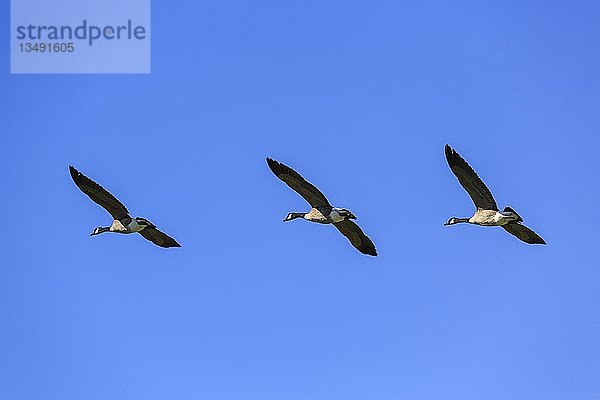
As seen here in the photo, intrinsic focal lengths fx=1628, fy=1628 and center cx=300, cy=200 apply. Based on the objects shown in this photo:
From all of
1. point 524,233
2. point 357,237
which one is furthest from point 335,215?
point 524,233

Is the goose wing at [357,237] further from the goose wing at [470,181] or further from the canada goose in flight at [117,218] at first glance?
the canada goose in flight at [117,218]

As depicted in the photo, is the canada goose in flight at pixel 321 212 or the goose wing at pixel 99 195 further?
the goose wing at pixel 99 195

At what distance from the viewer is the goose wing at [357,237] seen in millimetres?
54125

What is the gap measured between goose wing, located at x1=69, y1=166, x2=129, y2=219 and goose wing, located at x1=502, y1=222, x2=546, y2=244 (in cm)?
1261

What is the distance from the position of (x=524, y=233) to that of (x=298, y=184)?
761 centimetres

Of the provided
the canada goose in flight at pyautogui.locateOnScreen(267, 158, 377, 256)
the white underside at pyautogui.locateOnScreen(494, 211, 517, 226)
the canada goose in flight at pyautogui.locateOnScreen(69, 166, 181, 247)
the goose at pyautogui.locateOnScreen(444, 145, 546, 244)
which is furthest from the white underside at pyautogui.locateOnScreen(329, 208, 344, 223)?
the canada goose in flight at pyautogui.locateOnScreen(69, 166, 181, 247)

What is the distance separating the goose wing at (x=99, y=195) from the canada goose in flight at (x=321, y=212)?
5586 mm

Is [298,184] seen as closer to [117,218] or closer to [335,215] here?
[335,215]

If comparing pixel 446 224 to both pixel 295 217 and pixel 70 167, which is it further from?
pixel 70 167

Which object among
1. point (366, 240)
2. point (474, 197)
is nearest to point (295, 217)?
point (366, 240)

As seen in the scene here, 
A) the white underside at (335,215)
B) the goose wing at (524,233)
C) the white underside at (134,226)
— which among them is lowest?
the goose wing at (524,233)

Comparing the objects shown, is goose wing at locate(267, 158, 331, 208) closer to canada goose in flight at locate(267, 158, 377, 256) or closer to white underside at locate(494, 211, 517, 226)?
canada goose in flight at locate(267, 158, 377, 256)

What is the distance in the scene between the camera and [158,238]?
185 ft

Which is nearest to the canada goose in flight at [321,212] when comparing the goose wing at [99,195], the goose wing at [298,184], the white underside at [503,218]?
the goose wing at [298,184]
